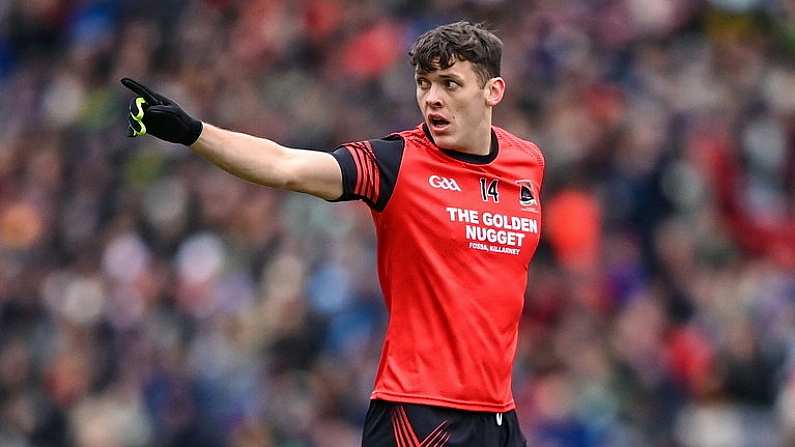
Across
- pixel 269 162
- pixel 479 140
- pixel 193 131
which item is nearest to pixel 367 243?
pixel 479 140

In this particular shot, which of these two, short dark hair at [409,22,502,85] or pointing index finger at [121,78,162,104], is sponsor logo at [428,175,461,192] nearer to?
short dark hair at [409,22,502,85]

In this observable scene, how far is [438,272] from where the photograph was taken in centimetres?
647

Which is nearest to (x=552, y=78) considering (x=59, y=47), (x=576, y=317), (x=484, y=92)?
(x=576, y=317)

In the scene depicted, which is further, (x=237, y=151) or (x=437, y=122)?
(x=437, y=122)

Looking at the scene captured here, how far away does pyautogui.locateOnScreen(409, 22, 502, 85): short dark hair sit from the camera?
257 inches

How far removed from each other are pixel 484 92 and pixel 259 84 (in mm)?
9354

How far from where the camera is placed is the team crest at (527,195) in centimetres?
680

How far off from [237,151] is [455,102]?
892 mm

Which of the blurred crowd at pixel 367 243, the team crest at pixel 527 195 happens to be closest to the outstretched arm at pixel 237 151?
the team crest at pixel 527 195

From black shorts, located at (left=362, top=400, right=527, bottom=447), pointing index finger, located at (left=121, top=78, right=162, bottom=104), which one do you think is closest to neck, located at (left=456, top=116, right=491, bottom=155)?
black shorts, located at (left=362, top=400, right=527, bottom=447)

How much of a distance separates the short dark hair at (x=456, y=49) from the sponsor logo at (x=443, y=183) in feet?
1.28

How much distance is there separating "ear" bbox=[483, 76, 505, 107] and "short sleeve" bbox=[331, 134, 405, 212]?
1.28 ft

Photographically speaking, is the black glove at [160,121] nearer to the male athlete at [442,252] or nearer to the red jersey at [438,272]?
the male athlete at [442,252]

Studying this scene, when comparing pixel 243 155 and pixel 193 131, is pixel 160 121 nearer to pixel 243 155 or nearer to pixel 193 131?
pixel 193 131
